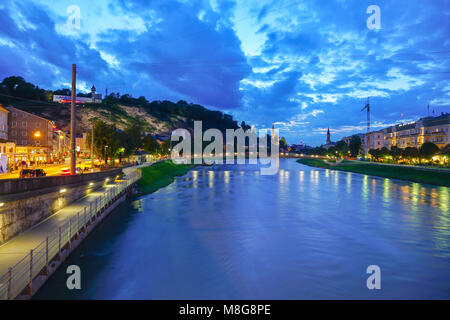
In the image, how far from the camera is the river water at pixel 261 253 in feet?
41.4

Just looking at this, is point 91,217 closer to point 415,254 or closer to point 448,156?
point 415,254

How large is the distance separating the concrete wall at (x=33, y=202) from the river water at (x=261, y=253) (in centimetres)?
304

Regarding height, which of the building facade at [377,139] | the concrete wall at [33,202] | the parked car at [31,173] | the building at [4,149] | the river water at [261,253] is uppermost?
the building facade at [377,139]

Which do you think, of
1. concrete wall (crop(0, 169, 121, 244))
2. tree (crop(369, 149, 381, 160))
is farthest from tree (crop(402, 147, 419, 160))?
concrete wall (crop(0, 169, 121, 244))

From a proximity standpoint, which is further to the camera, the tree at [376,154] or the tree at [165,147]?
the tree at [165,147]

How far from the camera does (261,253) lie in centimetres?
1736

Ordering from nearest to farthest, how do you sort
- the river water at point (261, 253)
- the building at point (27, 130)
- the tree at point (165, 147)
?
1. the river water at point (261, 253)
2. the building at point (27, 130)
3. the tree at point (165, 147)

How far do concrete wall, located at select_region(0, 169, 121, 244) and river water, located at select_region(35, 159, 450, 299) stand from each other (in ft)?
9.98

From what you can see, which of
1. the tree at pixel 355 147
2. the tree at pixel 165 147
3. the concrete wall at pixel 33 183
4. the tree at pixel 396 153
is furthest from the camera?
the tree at pixel 355 147

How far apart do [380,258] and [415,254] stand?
273 cm

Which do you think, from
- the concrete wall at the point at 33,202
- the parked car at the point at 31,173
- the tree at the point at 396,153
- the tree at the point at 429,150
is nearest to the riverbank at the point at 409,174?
the tree at the point at 429,150

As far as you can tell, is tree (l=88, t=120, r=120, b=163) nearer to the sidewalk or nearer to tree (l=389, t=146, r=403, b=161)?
the sidewalk

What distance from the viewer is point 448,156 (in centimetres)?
6056

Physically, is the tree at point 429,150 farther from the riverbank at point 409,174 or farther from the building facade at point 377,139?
the building facade at point 377,139
